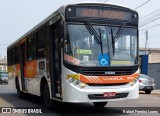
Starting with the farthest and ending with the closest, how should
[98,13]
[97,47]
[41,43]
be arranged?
[41,43] → [98,13] → [97,47]

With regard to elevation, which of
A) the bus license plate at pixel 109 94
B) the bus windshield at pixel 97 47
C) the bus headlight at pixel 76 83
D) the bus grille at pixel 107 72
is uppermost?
the bus windshield at pixel 97 47

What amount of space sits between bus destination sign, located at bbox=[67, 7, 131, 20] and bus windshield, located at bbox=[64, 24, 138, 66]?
1.04 feet

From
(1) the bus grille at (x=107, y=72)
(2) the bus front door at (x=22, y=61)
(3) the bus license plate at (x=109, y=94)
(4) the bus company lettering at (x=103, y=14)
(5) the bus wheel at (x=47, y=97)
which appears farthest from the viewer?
(2) the bus front door at (x=22, y=61)

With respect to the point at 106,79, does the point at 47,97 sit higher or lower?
lower

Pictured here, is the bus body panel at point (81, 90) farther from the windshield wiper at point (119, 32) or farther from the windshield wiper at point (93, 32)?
the windshield wiper at point (119, 32)

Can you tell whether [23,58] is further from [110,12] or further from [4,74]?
→ [4,74]

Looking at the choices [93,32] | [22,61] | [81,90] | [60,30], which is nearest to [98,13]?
[93,32]

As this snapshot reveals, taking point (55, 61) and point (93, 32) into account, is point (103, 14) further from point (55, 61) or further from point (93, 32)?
point (55, 61)

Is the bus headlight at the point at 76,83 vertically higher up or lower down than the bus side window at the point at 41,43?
lower down

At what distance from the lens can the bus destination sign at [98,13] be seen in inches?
428

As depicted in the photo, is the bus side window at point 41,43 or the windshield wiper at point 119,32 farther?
the bus side window at point 41,43

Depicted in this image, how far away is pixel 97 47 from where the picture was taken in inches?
423

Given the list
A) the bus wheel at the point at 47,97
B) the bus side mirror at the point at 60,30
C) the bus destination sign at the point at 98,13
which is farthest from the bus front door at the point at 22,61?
the bus destination sign at the point at 98,13

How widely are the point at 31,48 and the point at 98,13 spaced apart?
5.07m
